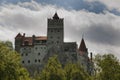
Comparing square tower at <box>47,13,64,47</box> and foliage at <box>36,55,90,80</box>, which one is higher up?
square tower at <box>47,13,64,47</box>

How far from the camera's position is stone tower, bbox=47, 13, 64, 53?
16612cm

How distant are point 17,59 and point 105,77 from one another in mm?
19754

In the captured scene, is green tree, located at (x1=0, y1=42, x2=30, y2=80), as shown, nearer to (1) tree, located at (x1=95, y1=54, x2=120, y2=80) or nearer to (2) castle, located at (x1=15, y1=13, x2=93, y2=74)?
(1) tree, located at (x1=95, y1=54, x2=120, y2=80)

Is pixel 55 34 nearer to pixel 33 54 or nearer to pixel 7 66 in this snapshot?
pixel 33 54

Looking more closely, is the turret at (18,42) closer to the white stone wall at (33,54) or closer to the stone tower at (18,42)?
the stone tower at (18,42)

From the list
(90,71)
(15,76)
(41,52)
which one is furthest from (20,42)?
(15,76)

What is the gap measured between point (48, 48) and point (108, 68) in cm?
8253

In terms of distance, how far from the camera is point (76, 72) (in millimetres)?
104750

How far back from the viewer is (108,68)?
85.1 meters

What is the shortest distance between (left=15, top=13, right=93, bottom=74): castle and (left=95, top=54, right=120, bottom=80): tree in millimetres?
75685

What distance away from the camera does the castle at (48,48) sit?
164125 mm

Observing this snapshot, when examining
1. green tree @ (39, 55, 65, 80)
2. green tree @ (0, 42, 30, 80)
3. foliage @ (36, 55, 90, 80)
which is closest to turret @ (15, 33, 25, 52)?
foliage @ (36, 55, 90, 80)

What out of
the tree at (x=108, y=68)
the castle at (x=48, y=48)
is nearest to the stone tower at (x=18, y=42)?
Result: the castle at (x=48, y=48)

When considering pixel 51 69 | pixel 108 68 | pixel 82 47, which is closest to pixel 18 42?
pixel 82 47
